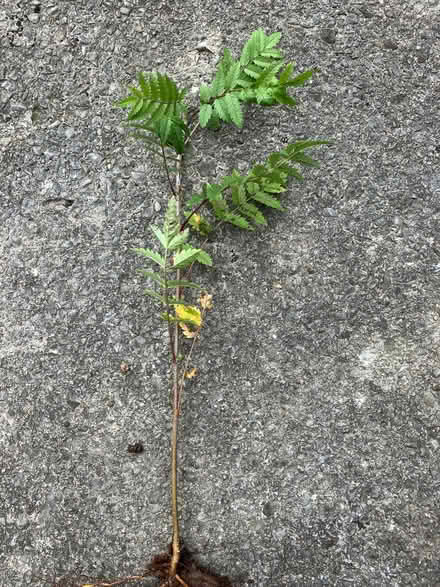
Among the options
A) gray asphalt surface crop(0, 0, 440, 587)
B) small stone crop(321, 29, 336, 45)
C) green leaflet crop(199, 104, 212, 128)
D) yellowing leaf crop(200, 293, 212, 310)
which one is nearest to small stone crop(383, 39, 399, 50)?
gray asphalt surface crop(0, 0, 440, 587)

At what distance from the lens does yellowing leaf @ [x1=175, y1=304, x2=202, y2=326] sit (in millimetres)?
2076

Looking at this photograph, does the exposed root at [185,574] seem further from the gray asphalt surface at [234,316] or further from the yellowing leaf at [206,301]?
the yellowing leaf at [206,301]

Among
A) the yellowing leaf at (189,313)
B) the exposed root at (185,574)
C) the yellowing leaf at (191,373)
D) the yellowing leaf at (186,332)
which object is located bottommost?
the exposed root at (185,574)

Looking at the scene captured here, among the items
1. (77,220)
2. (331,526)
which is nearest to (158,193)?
(77,220)

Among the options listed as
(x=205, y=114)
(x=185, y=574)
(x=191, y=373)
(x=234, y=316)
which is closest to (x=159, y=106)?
(x=205, y=114)

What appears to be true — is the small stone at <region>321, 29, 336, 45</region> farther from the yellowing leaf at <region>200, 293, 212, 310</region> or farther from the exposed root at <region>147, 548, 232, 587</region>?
the exposed root at <region>147, 548, 232, 587</region>

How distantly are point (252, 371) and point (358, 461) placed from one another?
51 cm

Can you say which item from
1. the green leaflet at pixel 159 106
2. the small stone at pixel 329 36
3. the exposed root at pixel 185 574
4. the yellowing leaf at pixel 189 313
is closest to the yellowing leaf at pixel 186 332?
the yellowing leaf at pixel 189 313

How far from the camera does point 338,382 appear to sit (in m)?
2.17

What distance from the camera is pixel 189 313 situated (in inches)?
82.0

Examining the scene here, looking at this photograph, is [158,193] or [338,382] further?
[158,193]

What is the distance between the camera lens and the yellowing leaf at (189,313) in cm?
208

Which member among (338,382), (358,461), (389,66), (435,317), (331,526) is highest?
(389,66)

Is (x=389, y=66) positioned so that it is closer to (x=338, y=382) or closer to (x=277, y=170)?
(x=277, y=170)
